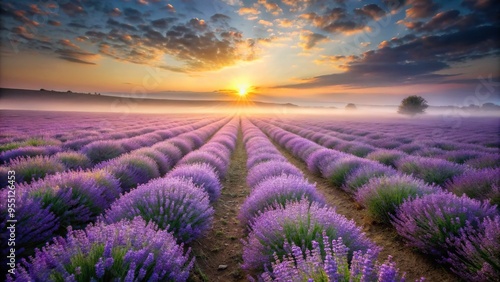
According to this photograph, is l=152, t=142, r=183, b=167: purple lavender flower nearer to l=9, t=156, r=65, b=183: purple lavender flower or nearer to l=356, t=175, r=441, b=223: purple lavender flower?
l=9, t=156, r=65, b=183: purple lavender flower

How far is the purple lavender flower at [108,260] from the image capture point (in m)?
1.58

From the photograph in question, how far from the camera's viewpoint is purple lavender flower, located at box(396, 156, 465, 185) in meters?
5.73

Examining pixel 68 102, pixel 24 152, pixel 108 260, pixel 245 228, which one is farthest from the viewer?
pixel 68 102

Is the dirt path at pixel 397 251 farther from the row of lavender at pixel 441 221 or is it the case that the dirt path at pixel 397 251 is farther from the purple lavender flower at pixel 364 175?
the purple lavender flower at pixel 364 175

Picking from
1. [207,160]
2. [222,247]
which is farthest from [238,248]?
[207,160]

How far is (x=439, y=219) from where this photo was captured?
10.1 ft

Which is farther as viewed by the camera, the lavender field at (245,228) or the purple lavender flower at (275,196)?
the purple lavender flower at (275,196)

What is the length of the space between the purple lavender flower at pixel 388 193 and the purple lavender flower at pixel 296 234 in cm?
196

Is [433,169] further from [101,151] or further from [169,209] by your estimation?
[101,151]

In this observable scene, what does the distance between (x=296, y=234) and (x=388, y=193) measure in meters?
2.69

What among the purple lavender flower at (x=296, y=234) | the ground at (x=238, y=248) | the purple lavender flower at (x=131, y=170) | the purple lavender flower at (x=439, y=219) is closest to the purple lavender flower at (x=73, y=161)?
the purple lavender flower at (x=131, y=170)

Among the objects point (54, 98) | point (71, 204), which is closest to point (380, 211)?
point (71, 204)

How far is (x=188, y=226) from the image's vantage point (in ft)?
10.1

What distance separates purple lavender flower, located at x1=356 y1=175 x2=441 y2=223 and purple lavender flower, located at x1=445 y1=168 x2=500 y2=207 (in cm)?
71
